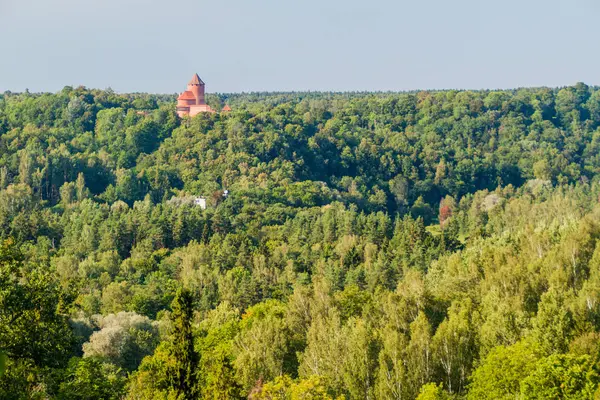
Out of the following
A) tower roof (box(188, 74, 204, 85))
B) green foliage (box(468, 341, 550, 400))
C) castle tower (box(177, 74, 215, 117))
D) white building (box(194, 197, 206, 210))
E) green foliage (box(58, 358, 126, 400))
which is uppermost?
tower roof (box(188, 74, 204, 85))

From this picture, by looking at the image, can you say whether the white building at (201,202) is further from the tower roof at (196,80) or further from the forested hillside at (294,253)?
the tower roof at (196,80)

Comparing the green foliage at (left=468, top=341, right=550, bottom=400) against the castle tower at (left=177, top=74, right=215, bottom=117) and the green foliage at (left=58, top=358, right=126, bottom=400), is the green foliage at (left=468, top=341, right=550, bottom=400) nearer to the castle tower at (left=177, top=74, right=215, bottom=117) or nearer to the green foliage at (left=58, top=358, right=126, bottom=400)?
the green foliage at (left=58, top=358, right=126, bottom=400)

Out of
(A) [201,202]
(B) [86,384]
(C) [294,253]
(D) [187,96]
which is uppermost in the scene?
(D) [187,96]

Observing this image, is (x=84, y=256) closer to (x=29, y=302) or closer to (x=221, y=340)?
(x=221, y=340)

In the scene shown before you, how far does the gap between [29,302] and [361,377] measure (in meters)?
15.7

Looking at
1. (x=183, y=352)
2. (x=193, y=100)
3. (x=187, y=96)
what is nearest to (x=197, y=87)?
(x=187, y=96)

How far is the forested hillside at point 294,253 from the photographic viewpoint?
1221 inches

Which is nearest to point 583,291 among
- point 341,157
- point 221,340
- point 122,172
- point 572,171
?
point 221,340

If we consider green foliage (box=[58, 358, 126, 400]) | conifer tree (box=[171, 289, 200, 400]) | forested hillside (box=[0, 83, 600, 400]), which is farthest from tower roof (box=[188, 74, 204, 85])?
green foliage (box=[58, 358, 126, 400])

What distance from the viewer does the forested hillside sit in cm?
3102

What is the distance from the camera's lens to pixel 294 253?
82.5m

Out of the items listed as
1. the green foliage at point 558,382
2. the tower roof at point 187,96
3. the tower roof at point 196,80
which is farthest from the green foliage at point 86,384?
the tower roof at point 196,80

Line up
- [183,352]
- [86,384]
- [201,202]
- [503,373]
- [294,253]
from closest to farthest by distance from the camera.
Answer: [86,384] < [183,352] < [503,373] < [294,253] < [201,202]

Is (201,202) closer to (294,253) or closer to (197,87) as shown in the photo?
(294,253)
